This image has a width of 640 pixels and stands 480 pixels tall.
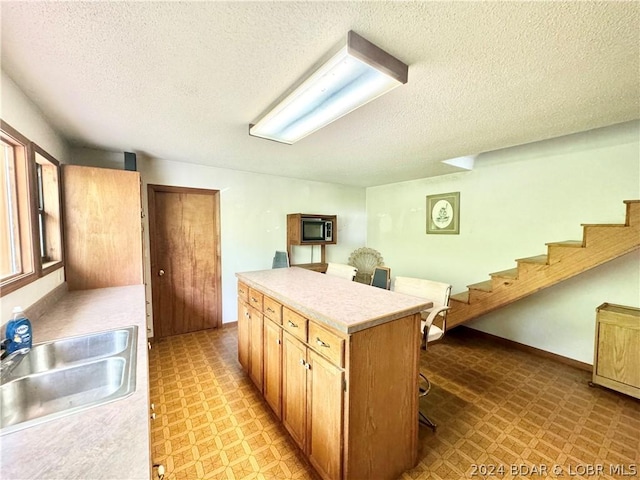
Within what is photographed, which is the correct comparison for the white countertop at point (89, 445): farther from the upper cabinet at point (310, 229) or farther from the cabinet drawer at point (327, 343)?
the upper cabinet at point (310, 229)

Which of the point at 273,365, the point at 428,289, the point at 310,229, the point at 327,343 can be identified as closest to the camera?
the point at 327,343

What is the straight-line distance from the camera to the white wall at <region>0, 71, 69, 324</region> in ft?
4.37

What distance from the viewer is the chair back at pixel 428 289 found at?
7.29 feet

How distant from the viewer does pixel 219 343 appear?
3223 mm

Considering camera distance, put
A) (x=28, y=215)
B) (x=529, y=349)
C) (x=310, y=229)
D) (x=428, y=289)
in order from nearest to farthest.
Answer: (x=28, y=215) → (x=428, y=289) → (x=529, y=349) → (x=310, y=229)

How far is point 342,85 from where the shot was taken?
4.38 feet

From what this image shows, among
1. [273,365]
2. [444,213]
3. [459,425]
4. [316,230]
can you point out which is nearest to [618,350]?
[459,425]

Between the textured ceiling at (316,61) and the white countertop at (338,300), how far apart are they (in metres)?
1.30

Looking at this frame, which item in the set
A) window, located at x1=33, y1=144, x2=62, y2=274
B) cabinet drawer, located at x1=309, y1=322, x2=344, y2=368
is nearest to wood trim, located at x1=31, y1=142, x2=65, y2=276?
window, located at x1=33, y1=144, x2=62, y2=274

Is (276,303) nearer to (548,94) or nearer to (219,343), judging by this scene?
(219,343)

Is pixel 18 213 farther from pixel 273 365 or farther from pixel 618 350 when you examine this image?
pixel 618 350

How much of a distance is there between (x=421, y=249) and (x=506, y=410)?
2.50 meters

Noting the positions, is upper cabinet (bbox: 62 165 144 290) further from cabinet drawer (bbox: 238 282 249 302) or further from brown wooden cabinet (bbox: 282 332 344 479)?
brown wooden cabinet (bbox: 282 332 344 479)

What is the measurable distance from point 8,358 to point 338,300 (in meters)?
1.59
